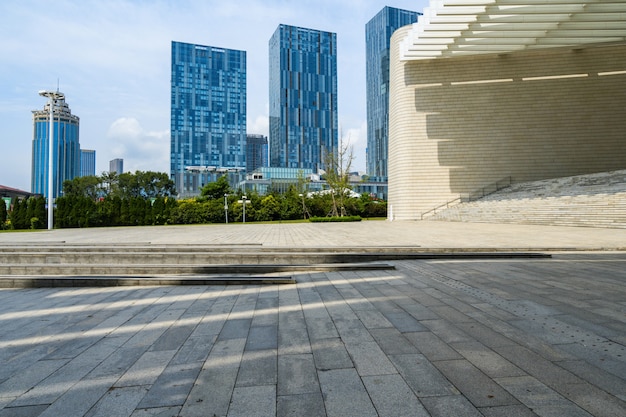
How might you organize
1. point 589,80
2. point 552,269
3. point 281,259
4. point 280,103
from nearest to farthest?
point 552,269 → point 281,259 → point 589,80 → point 280,103

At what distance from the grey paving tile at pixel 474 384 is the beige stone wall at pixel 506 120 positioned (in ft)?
93.1

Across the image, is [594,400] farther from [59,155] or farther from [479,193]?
[59,155]

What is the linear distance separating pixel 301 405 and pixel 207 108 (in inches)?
7051

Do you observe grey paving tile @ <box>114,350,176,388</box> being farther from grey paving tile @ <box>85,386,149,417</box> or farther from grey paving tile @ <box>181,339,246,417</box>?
grey paving tile @ <box>181,339,246,417</box>

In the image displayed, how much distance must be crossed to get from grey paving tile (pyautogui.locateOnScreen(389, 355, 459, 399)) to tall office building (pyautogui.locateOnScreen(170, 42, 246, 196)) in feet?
527

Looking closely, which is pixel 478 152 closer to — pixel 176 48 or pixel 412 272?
pixel 412 272

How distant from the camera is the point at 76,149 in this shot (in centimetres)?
14400

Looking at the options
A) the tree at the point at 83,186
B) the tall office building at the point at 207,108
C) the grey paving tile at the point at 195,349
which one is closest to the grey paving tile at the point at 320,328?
the grey paving tile at the point at 195,349

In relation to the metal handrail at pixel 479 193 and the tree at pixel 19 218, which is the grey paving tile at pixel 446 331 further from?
the tree at pixel 19 218

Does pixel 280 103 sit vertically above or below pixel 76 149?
above

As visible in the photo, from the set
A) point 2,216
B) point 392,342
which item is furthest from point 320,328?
point 2,216

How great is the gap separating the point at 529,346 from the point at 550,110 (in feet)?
105

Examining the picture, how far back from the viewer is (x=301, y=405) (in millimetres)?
2293

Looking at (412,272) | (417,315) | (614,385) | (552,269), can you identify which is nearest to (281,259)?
(412,272)
